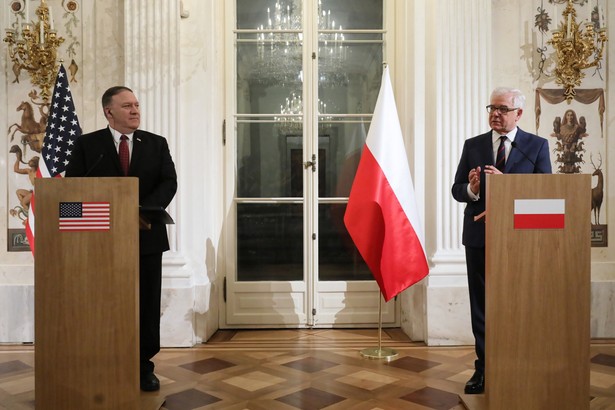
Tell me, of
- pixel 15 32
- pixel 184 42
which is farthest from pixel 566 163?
pixel 15 32

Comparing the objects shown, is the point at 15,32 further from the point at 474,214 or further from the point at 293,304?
the point at 474,214

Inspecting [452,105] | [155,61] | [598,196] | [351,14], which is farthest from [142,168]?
[598,196]

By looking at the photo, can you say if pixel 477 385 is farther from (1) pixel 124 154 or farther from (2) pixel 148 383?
(1) pixel 124 154

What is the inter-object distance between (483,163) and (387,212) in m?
0.90

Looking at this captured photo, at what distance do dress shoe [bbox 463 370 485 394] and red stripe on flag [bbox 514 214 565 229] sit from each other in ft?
2.99

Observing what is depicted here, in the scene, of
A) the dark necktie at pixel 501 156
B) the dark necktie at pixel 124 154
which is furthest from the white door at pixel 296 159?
the dark necktie at pixel 501 156

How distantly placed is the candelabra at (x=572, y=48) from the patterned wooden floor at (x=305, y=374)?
1.79 meters

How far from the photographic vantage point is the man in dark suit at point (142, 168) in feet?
9.83

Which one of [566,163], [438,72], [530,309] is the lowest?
[530,309]

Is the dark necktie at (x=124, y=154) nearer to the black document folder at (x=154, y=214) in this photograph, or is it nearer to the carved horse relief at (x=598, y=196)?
the black document folder at (x=154, y=214)

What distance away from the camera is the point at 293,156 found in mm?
4695

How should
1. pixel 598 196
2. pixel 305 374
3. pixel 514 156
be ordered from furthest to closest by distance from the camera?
1. pixel 598 196
2. pixel 305 374
3. pixel 514 156

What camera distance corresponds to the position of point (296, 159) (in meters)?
4.69

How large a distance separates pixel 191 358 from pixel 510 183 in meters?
2.26
